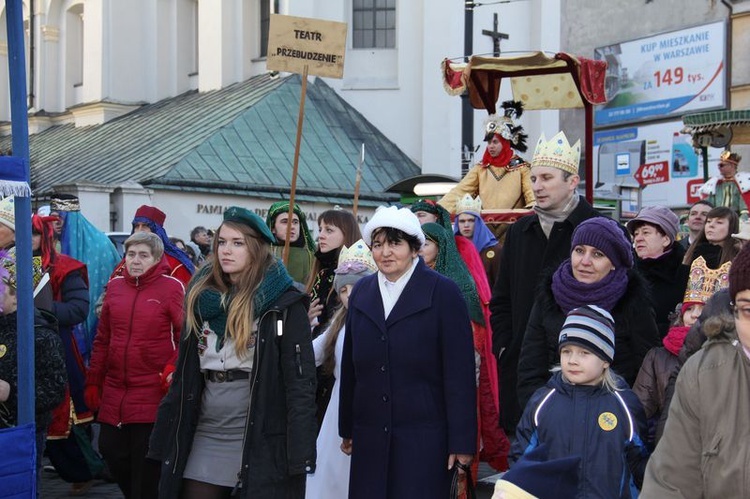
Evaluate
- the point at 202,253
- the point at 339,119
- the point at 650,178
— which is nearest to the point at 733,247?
the point at 202,253

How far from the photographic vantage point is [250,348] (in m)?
5.52

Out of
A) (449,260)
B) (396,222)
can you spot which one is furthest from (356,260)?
(396,222)

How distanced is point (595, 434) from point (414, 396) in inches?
40.8

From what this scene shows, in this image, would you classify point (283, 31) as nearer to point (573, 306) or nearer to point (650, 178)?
point (573, 306)

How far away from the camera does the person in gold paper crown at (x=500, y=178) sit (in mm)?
10648

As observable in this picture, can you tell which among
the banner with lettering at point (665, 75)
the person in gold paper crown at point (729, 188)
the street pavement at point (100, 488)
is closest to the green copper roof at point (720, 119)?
the person in gold paper crown at point (729, 188)

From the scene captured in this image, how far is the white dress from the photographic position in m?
6.65

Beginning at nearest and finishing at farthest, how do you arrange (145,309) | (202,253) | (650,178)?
1. (145,309)
2. (202,253)
3. (650,178)

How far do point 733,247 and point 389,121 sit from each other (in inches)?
736

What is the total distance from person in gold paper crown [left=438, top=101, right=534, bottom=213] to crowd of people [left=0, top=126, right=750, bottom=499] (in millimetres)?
3501

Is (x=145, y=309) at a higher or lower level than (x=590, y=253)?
lower

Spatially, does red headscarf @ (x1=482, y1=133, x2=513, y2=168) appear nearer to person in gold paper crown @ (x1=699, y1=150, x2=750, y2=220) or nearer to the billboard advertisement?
person in gold paper crown @ (x1=699, y1=150, x2=750, y2=220)

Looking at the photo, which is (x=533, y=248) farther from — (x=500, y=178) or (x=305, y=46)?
(x=500, y=178)

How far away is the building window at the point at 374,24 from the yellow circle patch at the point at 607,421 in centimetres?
2241
